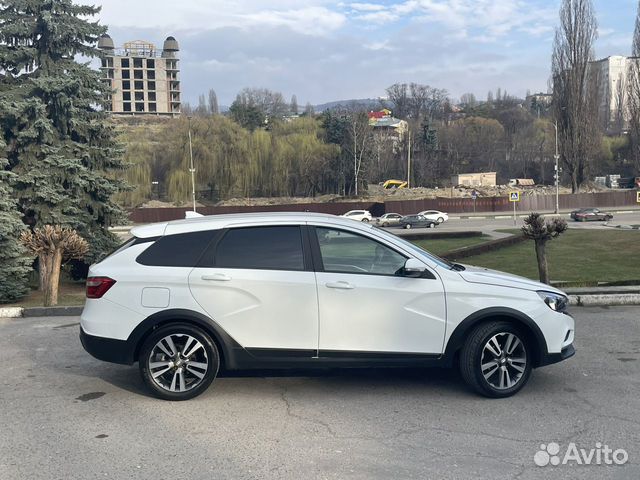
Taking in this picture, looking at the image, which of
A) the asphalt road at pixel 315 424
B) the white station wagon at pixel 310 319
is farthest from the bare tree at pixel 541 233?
the white station wagon at pixel 310 319

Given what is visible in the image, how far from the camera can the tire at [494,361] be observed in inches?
205

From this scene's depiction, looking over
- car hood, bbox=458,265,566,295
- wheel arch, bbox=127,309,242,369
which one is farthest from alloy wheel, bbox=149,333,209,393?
car hood, bbox=458,265,566,295

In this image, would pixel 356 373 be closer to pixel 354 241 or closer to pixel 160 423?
pixel 354 241

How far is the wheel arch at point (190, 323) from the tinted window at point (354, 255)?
1063 millimetres

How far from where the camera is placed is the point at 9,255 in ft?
45.9

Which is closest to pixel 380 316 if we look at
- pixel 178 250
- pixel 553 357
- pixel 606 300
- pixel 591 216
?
pixel 553 357

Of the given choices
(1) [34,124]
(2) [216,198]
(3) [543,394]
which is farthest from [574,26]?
(3) [543,394]

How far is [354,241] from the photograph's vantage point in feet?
17.8

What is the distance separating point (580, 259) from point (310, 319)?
1595 cm

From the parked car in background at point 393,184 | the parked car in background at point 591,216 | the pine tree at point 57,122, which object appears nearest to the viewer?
the pine tree at point 57,122

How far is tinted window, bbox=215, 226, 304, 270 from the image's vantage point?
5.31m

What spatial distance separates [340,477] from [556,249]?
20.3 meters

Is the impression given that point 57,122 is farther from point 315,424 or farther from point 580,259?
point 580,259

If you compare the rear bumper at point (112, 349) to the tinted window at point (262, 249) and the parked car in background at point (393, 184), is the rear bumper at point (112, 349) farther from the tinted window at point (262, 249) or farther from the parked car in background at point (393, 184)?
the parked car in background at point (393, 184)
